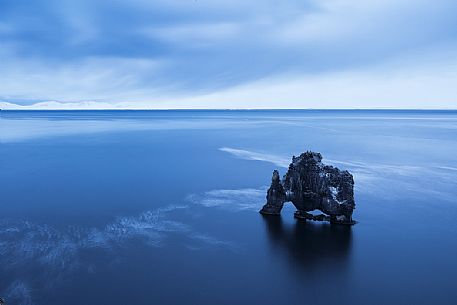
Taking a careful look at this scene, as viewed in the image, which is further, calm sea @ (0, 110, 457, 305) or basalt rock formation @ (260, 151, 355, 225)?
basalt rock formation @ (260, 151, 355, 225)

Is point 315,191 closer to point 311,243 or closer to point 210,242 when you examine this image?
point 311,243

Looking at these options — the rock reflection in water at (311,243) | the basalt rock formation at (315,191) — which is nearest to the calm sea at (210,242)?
the rock reflection in water at (311,243)

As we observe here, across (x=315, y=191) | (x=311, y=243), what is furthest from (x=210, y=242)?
(x=315, y=191)

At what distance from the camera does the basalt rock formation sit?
45438 mm

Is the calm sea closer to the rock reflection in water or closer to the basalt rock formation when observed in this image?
the rock reflection in water

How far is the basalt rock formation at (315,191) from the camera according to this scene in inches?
1789

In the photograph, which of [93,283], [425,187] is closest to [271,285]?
[93,283]

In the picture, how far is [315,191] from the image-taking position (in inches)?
1836

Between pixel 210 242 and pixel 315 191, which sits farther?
pixel 315 191

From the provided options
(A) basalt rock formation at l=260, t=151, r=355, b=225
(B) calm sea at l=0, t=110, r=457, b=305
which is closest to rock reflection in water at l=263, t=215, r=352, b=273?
(B) calm sea at l=0, t=110, r=457, b=305

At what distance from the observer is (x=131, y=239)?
4084 centimetres

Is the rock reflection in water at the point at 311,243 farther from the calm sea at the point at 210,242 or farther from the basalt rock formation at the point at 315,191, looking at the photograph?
the basalt rock formation at the point at 315,191

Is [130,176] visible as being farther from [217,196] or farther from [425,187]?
[425,187]

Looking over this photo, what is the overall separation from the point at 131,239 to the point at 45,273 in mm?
9347
